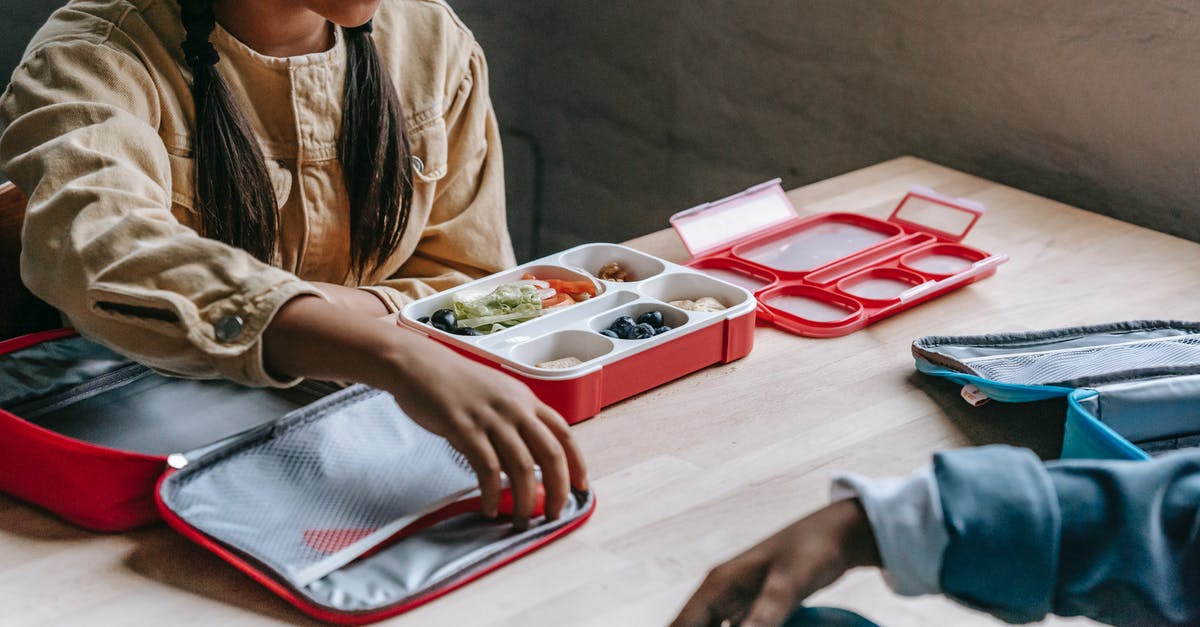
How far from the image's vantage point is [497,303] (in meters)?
1.14

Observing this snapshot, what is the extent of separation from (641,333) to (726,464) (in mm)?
184

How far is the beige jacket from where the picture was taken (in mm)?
871

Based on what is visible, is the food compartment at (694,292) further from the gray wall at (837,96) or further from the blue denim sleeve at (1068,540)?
the gray wall at (837,96)

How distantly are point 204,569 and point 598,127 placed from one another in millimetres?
1969

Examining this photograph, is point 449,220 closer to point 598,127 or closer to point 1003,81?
point 1003,81

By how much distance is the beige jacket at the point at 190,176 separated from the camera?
2.86 feet

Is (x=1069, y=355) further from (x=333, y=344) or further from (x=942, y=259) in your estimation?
(x=333, y=344)

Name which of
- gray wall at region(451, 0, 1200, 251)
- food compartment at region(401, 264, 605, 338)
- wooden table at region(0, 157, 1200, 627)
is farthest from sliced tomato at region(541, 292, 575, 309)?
gray wall at region(451, 0, 1200, 251)

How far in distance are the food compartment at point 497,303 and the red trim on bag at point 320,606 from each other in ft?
0.92

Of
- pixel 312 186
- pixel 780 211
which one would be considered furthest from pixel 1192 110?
pixel 312 186

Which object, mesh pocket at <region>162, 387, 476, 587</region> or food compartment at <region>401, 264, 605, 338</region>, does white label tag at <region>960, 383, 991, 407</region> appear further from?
mesh pocket at <region>162, 387, 476, 587</region>

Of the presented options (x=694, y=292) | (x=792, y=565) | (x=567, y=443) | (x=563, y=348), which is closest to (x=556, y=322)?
(x=563, y=348)

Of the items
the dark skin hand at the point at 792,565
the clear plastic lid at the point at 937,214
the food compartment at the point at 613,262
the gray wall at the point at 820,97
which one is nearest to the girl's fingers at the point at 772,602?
the dark skin hand at the point at 792,565

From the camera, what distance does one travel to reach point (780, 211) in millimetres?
1480
